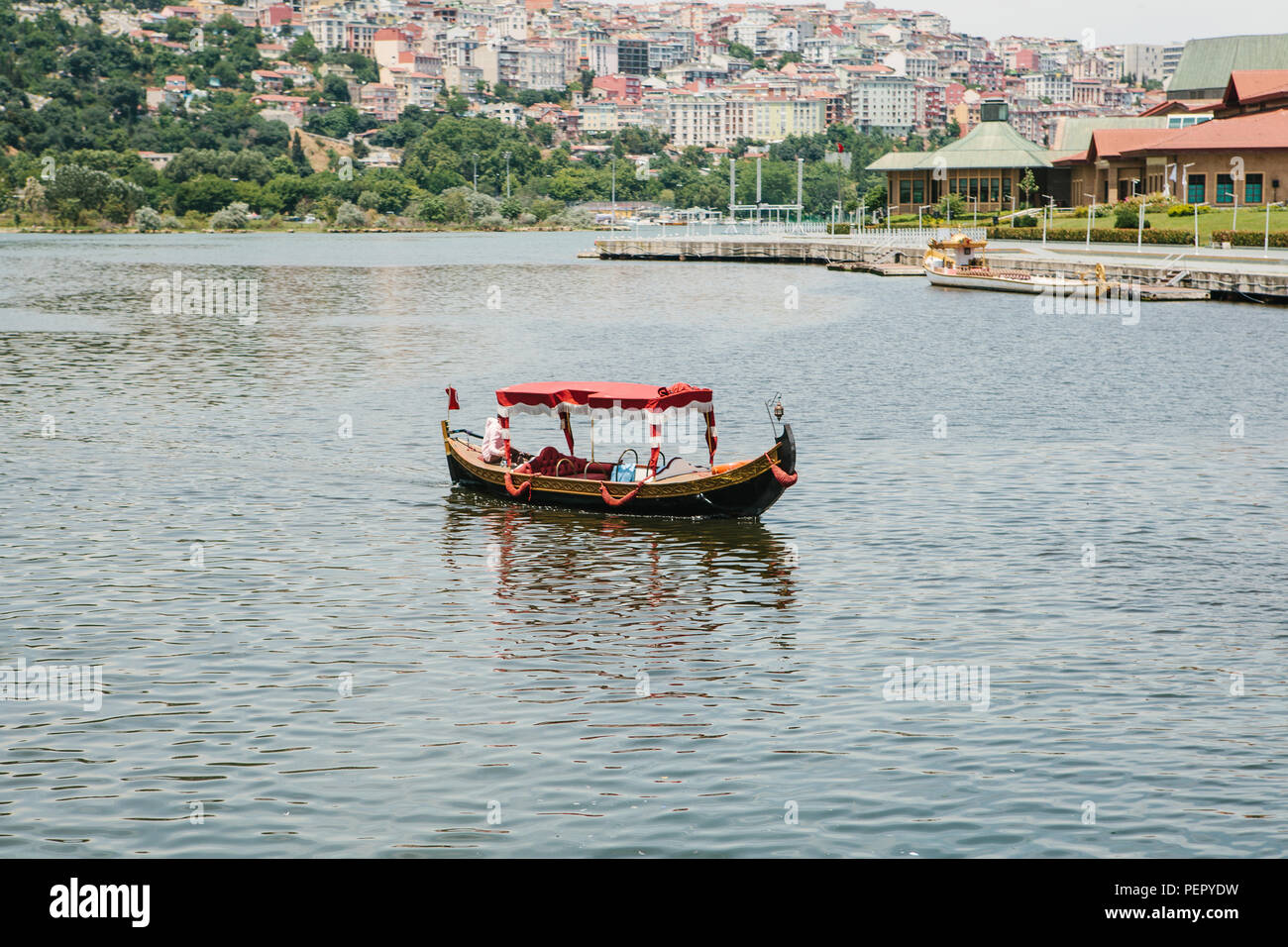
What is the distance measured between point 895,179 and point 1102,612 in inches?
5406

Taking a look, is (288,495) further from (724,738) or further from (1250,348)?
(1250,348)

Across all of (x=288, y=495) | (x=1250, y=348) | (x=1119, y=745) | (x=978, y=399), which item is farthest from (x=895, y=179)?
(x=1119, y=745)

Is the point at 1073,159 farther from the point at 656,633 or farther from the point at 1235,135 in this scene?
the point at 656,633

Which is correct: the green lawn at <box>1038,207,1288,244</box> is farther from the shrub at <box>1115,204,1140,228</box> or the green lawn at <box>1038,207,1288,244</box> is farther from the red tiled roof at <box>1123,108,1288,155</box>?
the red tiled roof at <box>1123,108,1288,155</box>

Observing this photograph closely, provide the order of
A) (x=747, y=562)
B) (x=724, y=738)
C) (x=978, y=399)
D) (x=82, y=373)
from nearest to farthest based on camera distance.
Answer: (x=724, y=738)
(x=747, y=562)
(x=978, y=399)
(x=82, y=373)

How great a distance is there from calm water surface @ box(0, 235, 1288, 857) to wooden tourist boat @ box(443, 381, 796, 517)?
0.63 meters

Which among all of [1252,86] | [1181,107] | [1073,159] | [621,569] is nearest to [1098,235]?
[1252,86]

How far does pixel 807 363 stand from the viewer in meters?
64.7

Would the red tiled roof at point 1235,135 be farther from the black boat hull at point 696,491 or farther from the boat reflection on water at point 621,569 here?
the boat reflection on water at point 621,569

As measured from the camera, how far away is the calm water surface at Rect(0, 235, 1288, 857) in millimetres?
16812

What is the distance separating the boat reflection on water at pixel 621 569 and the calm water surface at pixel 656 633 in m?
0.11

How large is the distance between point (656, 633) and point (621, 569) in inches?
180

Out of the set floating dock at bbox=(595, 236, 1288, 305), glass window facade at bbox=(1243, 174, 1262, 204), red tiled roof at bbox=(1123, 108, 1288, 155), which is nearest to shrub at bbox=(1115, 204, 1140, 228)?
floating dock at bbox=(595, 236, 1288, 305)

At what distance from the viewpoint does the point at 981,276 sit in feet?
329
